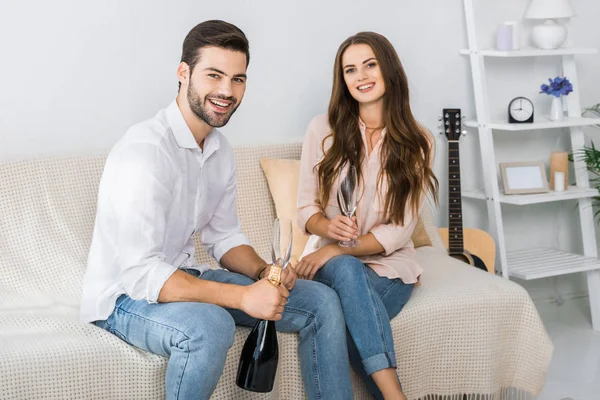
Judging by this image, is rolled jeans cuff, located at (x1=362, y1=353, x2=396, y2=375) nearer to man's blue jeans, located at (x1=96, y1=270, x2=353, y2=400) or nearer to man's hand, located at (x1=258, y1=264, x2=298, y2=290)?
man's blue jeans, located at (x1=96, y1=270, x2=353, y2=400)

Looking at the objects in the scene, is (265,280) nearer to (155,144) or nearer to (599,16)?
(155,144)

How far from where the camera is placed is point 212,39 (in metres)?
2.22

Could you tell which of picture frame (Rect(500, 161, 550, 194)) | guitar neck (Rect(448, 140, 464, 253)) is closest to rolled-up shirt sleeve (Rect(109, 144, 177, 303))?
guitar neck (Rect(448, 140, 464, 253))

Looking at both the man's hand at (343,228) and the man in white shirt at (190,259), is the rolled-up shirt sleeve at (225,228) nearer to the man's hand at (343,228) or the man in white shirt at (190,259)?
the man in white shirt at (190,259)

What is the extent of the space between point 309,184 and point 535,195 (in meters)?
1.26

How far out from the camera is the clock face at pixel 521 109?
145 inches

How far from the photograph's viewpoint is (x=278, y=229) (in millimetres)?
2111

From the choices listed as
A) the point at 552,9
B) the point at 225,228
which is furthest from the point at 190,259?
the point at 552,9

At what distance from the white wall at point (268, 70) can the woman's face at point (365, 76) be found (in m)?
0.64

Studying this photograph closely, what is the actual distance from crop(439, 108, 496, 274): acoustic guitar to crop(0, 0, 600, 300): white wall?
0.48ft

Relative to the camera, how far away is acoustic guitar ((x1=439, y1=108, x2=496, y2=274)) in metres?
3.50

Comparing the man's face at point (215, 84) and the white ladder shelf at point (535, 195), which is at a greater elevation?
the man's face at point (215, 84)

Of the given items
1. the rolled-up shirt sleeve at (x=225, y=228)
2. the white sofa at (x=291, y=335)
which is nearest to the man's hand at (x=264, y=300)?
the white sofa at (x=291, y=335)

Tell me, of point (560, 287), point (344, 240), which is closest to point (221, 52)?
point (344, 240)
